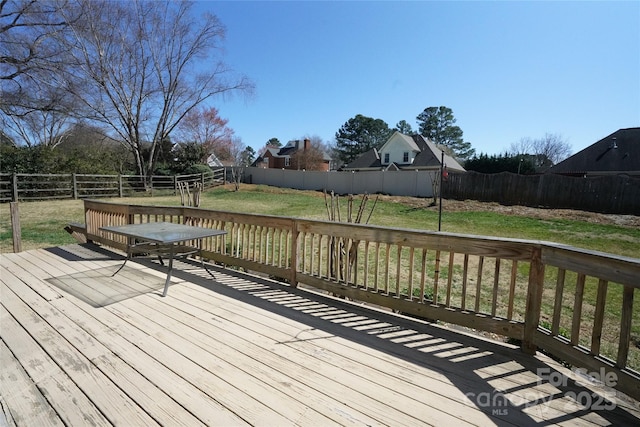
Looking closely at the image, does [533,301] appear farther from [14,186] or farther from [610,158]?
[610,158]

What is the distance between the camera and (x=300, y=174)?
2367 cm

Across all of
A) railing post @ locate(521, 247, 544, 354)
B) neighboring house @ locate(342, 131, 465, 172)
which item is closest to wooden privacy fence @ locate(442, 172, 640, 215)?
neighboring house @ locate(342, 131, 465, 172)

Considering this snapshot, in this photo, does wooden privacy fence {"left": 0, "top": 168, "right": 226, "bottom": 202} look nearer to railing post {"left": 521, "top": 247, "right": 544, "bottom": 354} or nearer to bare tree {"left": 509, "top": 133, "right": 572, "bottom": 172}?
railing post {"left": 521, "top": 247, "right": 544, "bottom": 354}

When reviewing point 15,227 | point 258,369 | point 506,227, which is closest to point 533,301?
point 258,369

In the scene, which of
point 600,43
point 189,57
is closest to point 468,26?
point 600,43

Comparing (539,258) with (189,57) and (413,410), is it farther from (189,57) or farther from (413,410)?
(189,57)

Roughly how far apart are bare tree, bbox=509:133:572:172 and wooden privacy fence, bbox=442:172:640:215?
93.7 feet

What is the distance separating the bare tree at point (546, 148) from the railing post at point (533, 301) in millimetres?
44399

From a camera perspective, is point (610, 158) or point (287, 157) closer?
point (610, 158)

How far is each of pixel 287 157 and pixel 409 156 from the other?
55.6 feet

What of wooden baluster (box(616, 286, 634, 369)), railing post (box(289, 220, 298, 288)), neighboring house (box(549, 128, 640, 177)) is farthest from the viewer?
neighboring house (box(549, 128, 640, 177))

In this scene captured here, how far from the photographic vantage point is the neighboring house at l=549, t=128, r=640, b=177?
59.4 feet

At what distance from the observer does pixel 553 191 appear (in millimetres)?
14305

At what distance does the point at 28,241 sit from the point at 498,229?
11.6 meters
